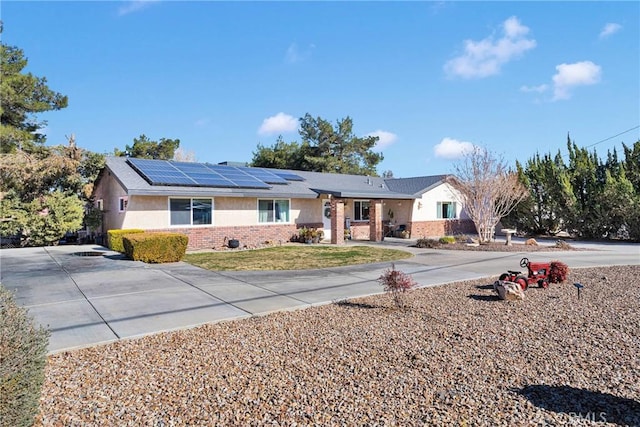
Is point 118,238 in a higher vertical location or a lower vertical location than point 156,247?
higher

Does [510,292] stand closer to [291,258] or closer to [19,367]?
[19,367]

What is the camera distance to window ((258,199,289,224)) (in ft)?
61.5

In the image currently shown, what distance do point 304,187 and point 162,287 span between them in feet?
43.4

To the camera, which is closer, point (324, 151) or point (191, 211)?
point (191, 211)

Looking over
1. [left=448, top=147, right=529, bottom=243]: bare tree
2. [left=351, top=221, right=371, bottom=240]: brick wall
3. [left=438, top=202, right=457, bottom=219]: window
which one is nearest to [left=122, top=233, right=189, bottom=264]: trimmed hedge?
[left=351, top=221, right=371, bottom=240]: brick wall

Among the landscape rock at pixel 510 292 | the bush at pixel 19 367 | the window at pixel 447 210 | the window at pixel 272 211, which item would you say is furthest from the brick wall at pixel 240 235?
the bush at pixel 19 367

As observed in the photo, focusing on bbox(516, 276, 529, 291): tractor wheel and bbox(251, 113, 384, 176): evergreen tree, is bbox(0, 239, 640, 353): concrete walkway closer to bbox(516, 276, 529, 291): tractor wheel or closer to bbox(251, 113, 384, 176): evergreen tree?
bbox(516, 276, 529, 291): tractor wheel

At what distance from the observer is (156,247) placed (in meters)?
12.2

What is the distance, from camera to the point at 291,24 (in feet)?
43.5

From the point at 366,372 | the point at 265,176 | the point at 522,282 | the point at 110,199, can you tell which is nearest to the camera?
the point at 366,372

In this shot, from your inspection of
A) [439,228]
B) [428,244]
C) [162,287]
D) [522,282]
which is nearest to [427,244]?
[428,244]

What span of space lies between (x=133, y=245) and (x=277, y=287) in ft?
20.6

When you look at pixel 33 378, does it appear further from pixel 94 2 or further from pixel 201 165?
pixel 201 165

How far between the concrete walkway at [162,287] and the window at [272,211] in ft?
22.8
